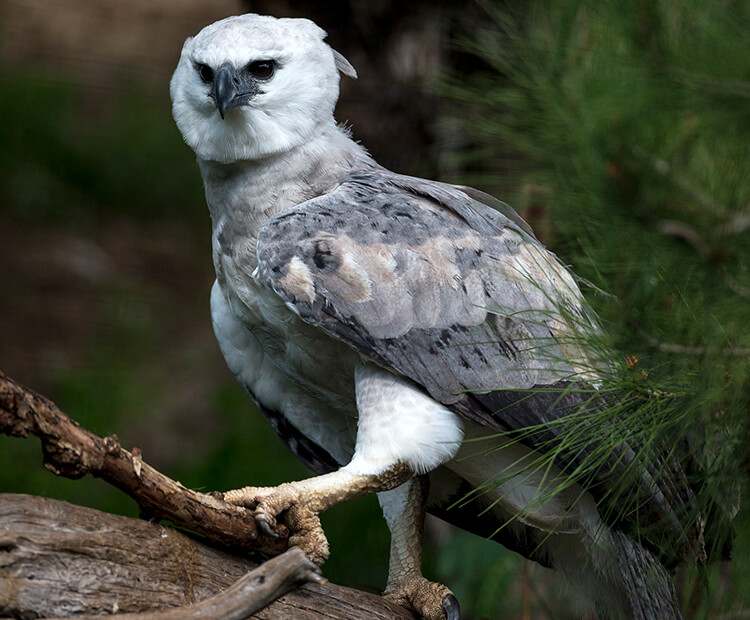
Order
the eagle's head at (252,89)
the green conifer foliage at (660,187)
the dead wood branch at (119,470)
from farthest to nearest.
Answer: the eagle's head at (252,89)
the dead wood branch at (119,470)
the green conifer foliage at (660,187)

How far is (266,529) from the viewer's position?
71.1 inches

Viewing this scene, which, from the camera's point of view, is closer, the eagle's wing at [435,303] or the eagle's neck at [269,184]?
the eagle's wing at [435,303]

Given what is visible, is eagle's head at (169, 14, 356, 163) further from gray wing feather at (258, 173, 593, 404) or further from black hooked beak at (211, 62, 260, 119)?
gray wing feather at (258, 173, 593, 404)

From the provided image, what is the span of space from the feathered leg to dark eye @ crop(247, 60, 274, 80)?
102 centimetres

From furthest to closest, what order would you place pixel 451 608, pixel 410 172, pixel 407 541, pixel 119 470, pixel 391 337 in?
1. pixel 410 172
2. pixel 407 541
3. pixel 451 608
4. pixel 391 337
5. pixel 119 470

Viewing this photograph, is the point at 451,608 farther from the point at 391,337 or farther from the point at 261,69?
the point at 261,69

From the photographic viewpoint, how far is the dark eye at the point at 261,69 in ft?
7.16

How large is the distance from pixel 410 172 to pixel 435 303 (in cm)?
130

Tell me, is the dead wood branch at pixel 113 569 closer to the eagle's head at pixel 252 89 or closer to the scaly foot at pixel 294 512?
the scaly foot at pixel 294 512

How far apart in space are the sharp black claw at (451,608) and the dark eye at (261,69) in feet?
4.12

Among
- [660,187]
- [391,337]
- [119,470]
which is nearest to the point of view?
[660,187]

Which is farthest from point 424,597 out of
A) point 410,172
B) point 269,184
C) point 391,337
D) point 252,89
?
point 410,172

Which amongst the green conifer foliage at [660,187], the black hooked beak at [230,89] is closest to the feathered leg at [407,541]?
the green conifer foliage at [660,187]

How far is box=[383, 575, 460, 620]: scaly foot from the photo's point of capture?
211cm
